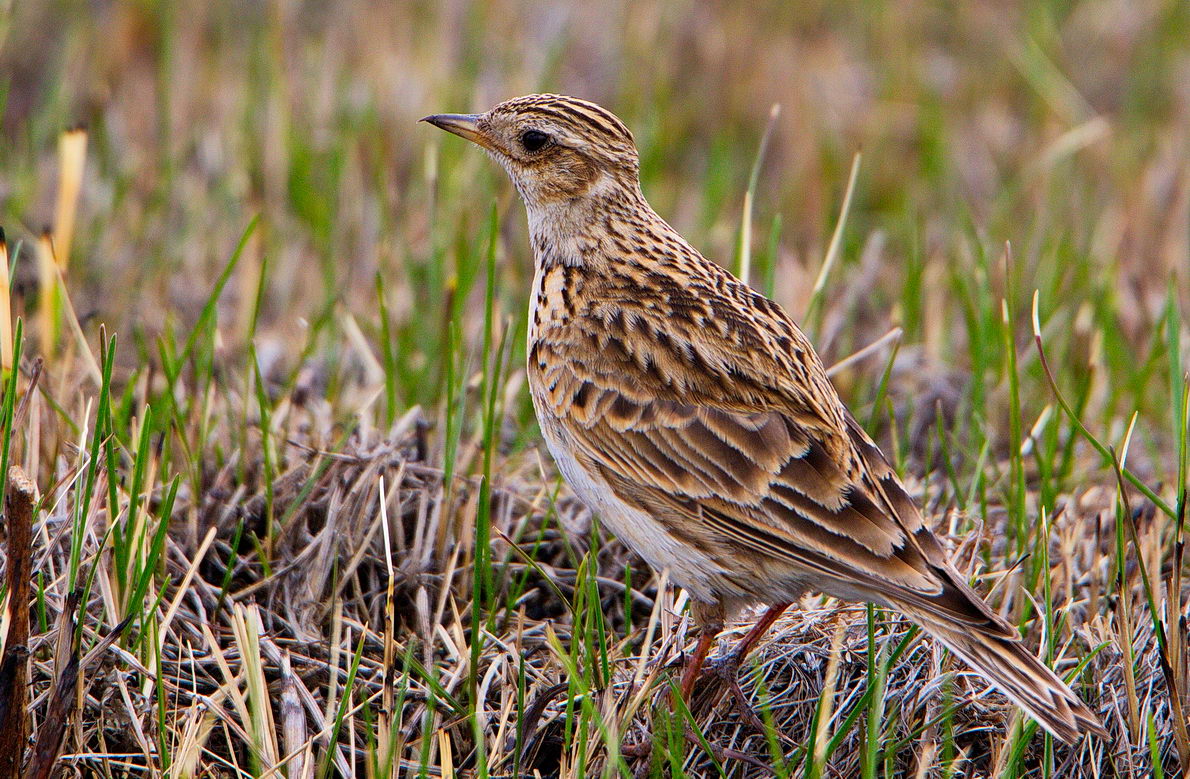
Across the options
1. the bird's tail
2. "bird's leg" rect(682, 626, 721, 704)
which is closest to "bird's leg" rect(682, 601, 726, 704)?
"bird's leg" rect(682, 626, 721, 704)

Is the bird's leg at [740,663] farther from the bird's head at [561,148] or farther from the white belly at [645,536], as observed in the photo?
the bird's head at [561,148]

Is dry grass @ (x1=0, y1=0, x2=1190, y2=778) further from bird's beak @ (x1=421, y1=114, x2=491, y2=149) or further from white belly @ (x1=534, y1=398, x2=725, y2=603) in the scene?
bird's beak @ (x1=421, y1=114, x2=491, y2=149)

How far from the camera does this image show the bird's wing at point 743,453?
3729mm

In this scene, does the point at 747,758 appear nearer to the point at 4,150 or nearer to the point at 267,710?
the point at 267,710

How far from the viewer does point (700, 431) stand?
4.08m

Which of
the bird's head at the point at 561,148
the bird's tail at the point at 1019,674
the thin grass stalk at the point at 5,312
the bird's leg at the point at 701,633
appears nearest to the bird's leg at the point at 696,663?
the bird's leg at the point at 701,633

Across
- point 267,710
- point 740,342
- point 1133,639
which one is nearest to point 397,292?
point 740,342

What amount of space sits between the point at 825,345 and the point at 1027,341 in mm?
1154

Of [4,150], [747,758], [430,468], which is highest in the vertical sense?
[4,150]

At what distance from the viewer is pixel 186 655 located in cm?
404

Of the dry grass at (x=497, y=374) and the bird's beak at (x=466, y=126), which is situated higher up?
the bird's beak at (x=466, y=126)

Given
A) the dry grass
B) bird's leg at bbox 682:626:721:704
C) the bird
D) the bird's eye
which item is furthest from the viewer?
the bird's eye

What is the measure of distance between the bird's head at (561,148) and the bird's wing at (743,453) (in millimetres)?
609

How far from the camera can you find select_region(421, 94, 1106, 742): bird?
3.69 meters
